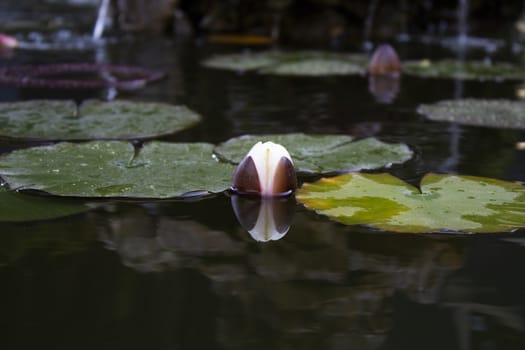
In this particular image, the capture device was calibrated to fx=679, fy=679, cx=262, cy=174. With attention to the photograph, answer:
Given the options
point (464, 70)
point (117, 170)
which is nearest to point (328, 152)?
point (117, 170)

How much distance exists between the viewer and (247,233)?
1.71 meters

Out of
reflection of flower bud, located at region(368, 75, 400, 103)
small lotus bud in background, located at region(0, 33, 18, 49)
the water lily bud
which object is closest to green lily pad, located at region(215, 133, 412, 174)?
the water lily bud

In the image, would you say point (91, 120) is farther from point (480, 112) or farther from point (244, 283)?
point (480, 112)

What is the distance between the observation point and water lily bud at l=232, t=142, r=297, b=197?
1874 mm

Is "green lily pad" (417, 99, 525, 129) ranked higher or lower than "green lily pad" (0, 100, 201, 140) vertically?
lower

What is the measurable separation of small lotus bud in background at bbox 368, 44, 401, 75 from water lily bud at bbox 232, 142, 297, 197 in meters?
2.85

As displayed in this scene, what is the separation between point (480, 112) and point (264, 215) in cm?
181

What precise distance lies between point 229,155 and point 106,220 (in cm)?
61

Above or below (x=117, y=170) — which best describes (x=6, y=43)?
above

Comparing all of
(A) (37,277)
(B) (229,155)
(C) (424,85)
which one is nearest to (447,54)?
(C) (424,85)

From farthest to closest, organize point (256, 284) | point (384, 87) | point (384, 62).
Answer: point (384, 62) → point (384, 87) → point (256, 284)

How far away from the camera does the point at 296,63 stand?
4.88 meters

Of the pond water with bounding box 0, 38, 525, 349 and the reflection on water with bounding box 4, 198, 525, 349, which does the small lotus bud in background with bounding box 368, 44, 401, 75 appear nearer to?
the pond water with bounding box 0, 38, 525, 349

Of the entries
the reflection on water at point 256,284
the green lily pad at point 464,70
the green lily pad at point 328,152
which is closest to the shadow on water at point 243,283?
the reflection on water at point 256,284
